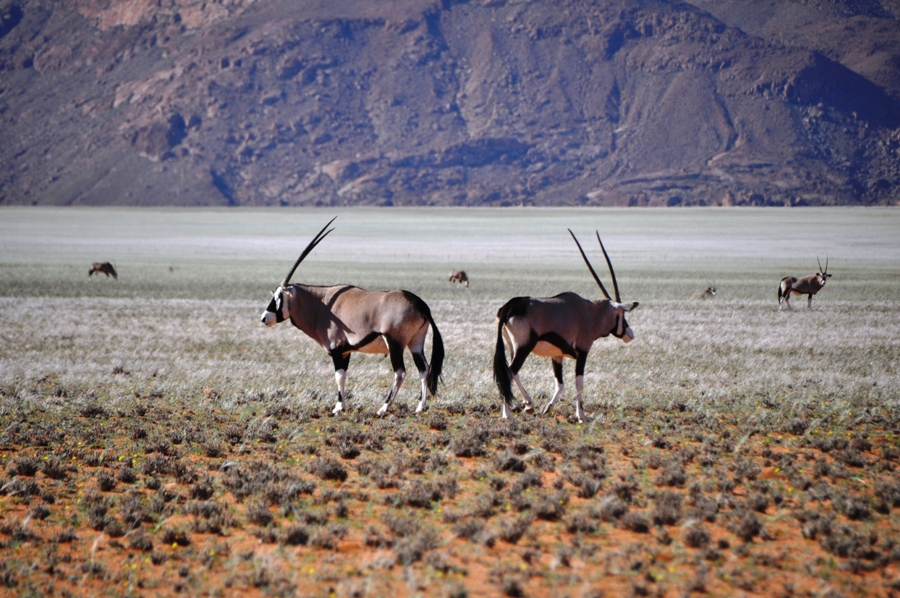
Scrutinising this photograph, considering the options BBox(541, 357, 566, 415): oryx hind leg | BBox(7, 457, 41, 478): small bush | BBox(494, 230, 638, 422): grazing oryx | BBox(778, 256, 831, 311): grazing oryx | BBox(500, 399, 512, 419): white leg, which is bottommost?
BBox(7, 457, 41, 478): small bush

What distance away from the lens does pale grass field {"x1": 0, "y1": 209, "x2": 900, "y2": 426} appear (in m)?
15.2

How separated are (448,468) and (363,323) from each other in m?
3.44

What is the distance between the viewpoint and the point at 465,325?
27.3m

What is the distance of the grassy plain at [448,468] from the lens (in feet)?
22.3

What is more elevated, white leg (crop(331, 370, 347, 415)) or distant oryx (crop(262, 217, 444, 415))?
distant oryx (crop(262, 217, 444, 415))

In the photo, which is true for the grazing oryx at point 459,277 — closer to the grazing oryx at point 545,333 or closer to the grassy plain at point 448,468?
the grassy plain at point 448,468

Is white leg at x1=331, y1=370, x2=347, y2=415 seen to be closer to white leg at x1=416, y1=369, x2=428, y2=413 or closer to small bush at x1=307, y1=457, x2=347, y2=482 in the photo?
white leg at x1=416, y1=369, x2=428, y2=413

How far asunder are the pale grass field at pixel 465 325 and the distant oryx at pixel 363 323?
116 cm

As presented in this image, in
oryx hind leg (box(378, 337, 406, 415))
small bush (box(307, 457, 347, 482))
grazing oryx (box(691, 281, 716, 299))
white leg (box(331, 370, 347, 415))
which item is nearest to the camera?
small bush (box(307, 457, 347, 482))

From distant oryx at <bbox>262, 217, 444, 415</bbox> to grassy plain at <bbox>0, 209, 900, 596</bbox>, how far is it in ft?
2.32

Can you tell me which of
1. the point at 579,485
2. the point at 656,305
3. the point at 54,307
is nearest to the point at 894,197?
the point at 656,305

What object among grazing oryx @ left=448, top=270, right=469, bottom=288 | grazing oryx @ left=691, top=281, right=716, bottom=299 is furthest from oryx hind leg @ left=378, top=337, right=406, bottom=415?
grazing oryx @ left=448, top=270, right=469, bottom=288

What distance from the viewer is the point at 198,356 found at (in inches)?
798

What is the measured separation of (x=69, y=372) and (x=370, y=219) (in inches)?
5707
